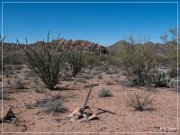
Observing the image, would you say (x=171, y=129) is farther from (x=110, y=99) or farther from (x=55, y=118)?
(x=110, y=99)

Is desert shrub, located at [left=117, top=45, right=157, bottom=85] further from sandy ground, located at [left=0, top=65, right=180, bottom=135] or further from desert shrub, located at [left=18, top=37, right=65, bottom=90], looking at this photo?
sandy ground, located at [left=0, top=65, right=180, bottom=135]

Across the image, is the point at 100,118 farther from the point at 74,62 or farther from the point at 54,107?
the point at 74,62

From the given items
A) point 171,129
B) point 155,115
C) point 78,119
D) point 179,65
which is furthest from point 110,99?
point 179,65

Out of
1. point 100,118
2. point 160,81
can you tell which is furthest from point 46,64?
point 100,118

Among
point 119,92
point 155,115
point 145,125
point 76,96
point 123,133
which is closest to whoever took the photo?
point 123,133

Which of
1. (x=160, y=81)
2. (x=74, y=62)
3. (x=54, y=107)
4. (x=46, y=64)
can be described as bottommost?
(x=54, y=107)

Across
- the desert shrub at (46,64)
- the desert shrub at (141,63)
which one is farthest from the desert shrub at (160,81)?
the desert shrub at (46,64)

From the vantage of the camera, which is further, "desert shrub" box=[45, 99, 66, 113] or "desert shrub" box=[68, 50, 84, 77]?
"desert shrub" box=[68, 50, 84, 77]

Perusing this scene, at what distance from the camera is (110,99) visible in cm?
1202


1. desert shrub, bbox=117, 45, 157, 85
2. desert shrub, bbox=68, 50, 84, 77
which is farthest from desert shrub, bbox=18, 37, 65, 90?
desert shrub, bbox=68, 50, 84, 77

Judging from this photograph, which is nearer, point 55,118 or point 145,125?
point 145,125

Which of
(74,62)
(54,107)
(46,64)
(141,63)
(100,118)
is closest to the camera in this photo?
(100,118)

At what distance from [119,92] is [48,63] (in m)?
3.63

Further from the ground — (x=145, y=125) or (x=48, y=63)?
(x=48, y=63)
